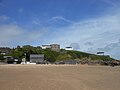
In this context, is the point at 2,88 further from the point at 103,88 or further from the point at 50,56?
the point at 50,56

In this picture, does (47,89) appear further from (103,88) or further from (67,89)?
(103,88)

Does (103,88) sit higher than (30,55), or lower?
lower

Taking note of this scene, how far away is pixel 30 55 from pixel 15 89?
7795cm

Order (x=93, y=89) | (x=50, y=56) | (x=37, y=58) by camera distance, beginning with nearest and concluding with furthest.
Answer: (x=93, y=89), (x=37, y=58), (x=50, y=56)

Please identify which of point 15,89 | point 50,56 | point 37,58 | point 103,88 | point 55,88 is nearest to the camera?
point 15,89

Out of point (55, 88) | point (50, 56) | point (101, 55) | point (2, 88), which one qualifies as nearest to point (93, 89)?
point (55, 88)

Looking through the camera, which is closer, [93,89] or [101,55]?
[93,89]

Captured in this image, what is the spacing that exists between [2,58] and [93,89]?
259ft

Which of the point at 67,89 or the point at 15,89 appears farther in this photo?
the point at 67,89

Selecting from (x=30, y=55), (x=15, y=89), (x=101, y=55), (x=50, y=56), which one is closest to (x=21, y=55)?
(x=30, y=55)

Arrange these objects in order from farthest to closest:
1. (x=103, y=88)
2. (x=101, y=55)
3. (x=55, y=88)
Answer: (x=101, y=55)
(x=103, y=88)
(x=55, y=88)

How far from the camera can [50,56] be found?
104188mm

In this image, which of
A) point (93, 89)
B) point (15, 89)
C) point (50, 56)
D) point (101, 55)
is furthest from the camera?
point (101, 55)

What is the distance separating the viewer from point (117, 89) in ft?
48.6
